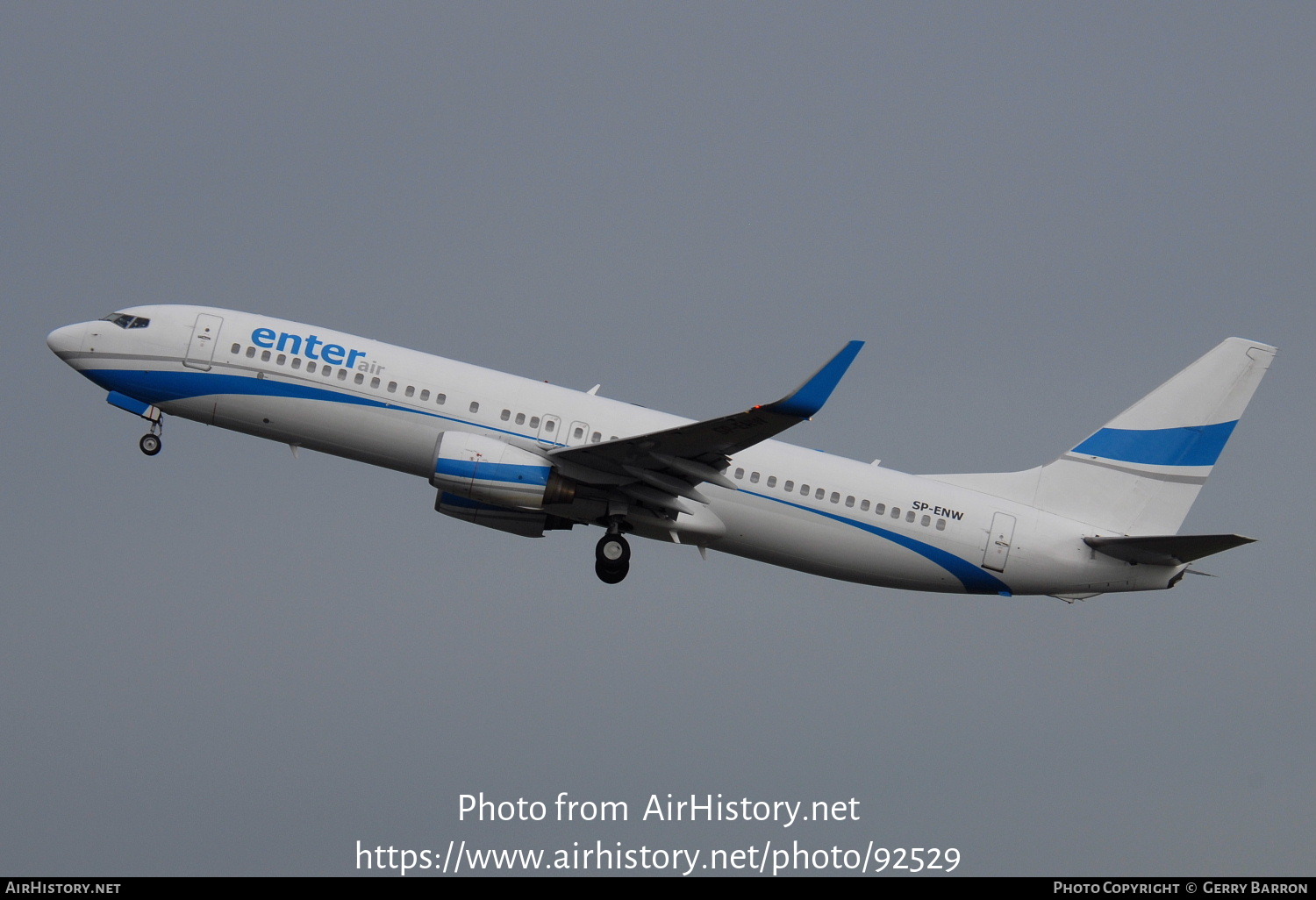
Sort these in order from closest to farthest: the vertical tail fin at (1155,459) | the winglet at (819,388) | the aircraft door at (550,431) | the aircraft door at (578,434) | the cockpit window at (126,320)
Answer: the winglet at (819,388) < the aircraft door at (550,431) < the aircraft door at (578,434) < the cockpit window at (126,320) < the vertical tail fin at (1155,459)

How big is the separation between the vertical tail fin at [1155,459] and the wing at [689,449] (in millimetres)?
7495

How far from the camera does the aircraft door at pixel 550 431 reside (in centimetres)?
3459

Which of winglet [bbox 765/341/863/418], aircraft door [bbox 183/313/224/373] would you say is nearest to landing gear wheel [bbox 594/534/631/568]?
winglet [bbox 765/341/863/418]

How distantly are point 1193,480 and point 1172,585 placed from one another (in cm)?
356

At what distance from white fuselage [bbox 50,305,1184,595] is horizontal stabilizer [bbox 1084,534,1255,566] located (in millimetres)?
297

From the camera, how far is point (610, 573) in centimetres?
3553

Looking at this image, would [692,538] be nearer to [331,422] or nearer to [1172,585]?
[331,422]

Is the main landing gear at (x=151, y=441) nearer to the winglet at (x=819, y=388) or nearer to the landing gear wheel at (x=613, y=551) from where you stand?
the landing gear wheel at (x=613, y=551)

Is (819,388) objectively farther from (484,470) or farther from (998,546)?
(998,546)

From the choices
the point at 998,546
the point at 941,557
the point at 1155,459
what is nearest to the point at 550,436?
the point at 941,557

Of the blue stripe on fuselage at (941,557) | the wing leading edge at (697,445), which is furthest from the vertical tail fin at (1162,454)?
the wing leading edge at (697,445)

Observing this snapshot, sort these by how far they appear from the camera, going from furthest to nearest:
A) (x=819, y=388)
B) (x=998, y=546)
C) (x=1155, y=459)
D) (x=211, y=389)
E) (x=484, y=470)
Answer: (x=1155, y=459) < (x=998, y=546) < (x=211, y=389) < (x=484, y=470) < (x=819, y=388)

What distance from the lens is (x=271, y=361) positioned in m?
34.8

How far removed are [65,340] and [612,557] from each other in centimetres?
1566
